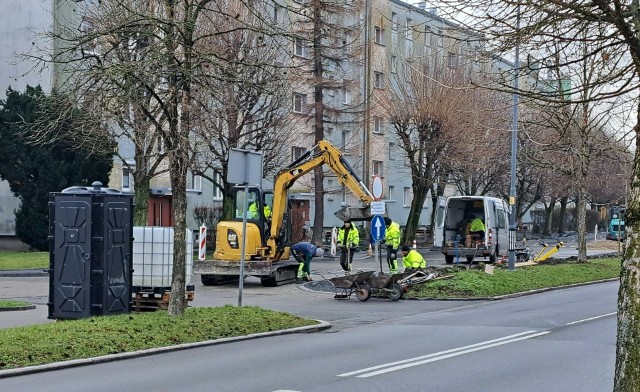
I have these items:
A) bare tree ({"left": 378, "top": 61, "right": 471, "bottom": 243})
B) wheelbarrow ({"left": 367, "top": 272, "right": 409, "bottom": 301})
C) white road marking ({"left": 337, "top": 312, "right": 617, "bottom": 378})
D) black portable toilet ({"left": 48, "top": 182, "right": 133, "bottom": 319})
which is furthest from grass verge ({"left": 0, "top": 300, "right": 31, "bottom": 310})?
bare tree ({"left": 378, "top": 61, "right": 471, "bottom": 243})

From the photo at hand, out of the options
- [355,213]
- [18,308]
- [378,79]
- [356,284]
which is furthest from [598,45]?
[378,79]

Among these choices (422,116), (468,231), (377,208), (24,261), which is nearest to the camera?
(377,208)

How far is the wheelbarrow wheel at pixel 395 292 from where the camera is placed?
69.4ft

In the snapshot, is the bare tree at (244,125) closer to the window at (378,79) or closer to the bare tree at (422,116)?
the bare tree at (422,116)

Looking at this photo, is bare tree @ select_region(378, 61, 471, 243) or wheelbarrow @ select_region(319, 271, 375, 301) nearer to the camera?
wheelbarrow @ select_region(319, 271, 375, 301)

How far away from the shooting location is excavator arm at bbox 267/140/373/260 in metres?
24.6

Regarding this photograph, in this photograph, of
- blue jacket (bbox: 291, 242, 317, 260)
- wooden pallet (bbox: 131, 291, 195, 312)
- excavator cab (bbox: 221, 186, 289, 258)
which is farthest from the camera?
blue jacket (bbox: 291, 242, 317, 260)

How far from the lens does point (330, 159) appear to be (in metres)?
24.9

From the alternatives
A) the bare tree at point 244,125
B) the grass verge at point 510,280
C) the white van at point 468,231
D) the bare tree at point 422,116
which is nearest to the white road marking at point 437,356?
the grass verge at point 510,280

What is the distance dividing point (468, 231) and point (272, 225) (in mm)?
12706

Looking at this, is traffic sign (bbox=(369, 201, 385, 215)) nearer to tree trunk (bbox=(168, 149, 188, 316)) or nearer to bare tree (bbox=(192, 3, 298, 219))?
bare tree (bbox=(192, 3, 298, 219))

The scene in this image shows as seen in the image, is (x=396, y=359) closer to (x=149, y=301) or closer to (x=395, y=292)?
(x=149, y=301)

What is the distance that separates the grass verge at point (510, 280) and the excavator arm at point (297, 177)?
3261 millimetres

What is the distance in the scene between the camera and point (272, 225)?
25.1 m
